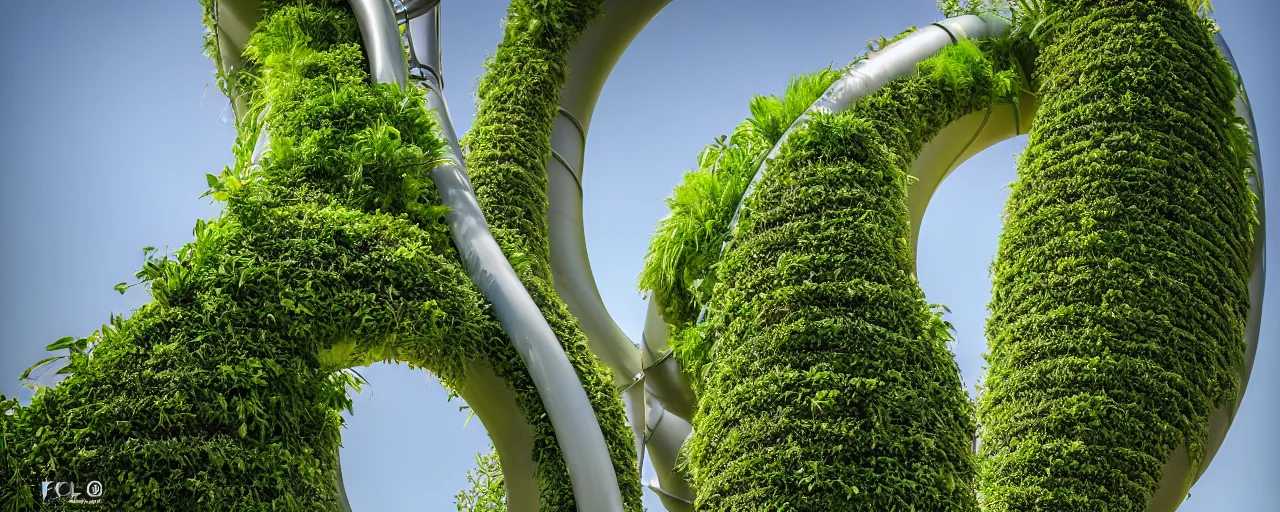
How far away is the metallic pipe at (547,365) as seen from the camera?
15.3 feet

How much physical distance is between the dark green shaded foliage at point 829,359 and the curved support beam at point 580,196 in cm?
293

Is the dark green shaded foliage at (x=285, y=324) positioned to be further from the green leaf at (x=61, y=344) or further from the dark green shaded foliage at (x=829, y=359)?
the dark green shaded foliage at (x=829, y=359)

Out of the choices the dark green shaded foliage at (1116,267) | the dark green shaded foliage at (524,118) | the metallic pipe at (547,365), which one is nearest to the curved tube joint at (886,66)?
the dark green shaded foliage at (1116,267)

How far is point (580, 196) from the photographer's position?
29.1ft

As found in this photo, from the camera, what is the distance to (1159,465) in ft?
19.6

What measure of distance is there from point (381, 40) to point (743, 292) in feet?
7.31

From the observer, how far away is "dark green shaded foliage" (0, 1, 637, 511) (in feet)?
12.6

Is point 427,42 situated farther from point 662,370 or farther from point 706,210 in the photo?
point 662,370

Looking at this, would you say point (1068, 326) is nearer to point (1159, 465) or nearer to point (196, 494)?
point (1159, 465)

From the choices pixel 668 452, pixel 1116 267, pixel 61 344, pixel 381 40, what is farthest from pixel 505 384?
pixel 1116 267

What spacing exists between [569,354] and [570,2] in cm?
414

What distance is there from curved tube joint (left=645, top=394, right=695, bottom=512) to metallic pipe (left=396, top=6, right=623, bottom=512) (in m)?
2.58

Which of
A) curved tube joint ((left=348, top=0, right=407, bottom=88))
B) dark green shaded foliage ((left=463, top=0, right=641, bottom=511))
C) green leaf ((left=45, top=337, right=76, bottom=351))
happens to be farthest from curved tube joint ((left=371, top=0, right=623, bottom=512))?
green leaf ((left=45, top=337, right=76, bottom=351))

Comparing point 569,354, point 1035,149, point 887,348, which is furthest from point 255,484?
point 1035,149
